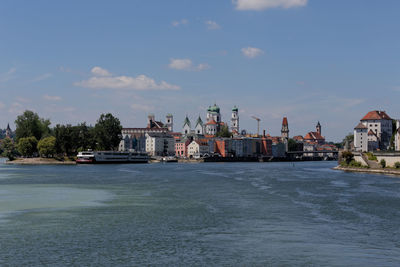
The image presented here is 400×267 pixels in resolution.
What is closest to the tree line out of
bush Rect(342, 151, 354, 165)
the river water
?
bush Rect(342, 151, 354, 165)

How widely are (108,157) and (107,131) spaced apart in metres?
12.3

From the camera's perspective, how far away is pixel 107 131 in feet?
546

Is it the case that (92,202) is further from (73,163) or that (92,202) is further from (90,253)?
(73,163)

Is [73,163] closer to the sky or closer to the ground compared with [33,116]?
closer to the ground

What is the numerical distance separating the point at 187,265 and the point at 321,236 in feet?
32.6

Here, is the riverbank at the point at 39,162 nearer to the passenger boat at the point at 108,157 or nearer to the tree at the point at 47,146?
the passenger boat at the point at 108,157

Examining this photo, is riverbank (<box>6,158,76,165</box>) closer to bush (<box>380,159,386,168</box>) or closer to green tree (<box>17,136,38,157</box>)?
green tree (<box>17,136,38,157</box>)

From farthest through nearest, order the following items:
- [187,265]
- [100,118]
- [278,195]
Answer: [100,118]
[278,195]
[187,265]

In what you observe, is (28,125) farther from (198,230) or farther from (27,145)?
(198,230)

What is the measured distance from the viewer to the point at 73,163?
487 ft

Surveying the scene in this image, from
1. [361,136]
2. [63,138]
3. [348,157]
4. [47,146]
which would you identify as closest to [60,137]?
[63,138]

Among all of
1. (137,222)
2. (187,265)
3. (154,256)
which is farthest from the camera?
(137,222)

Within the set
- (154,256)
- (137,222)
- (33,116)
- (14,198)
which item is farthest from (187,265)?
(33,116)

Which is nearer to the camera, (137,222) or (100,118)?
(137,222)
